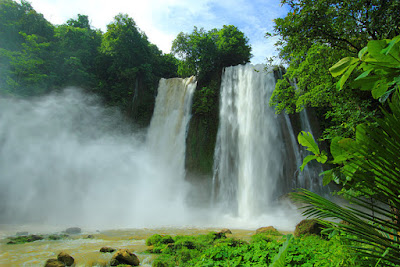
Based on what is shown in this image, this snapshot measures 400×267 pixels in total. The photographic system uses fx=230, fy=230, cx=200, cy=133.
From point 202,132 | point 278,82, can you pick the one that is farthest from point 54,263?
point 202,132

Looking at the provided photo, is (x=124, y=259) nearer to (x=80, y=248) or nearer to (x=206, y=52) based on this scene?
(x=80, y=248)

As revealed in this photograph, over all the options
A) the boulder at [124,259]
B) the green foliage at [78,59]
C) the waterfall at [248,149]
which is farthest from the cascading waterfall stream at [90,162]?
the boulder at [124,259]

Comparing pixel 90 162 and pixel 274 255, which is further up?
pixel 90 162

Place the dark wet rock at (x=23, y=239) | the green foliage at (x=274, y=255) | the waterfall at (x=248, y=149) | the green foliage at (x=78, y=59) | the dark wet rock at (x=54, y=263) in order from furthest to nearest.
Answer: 1. the green foliage at (x=78, y=59)
2. the waterfall at (x=248, y=149)
3. the dark wet rock at (x=23, y=239)
4. the dark wet rock at (x=54, y=263)
5. the green foliage at (x=274, y=255)

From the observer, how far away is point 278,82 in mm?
9758

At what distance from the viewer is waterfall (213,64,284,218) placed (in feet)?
49.6

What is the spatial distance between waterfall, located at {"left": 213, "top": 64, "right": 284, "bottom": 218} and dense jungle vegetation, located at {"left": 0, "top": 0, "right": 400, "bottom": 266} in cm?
167

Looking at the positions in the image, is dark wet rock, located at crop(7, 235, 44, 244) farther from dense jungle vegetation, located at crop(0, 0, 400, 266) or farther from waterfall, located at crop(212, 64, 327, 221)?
waterfall, located at crop(212, 64, 327, 221)

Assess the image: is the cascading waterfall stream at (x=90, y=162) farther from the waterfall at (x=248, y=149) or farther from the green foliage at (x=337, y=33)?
the green foliage at (x=337, y=33)

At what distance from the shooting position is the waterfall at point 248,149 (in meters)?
15.1

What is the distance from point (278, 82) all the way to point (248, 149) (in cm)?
711

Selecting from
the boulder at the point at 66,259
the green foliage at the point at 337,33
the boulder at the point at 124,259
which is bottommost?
the boulder at the point at 66,259

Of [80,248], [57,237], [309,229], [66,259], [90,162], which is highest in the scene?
[90,162]

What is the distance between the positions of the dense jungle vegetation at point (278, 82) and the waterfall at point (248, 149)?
5.49ft
